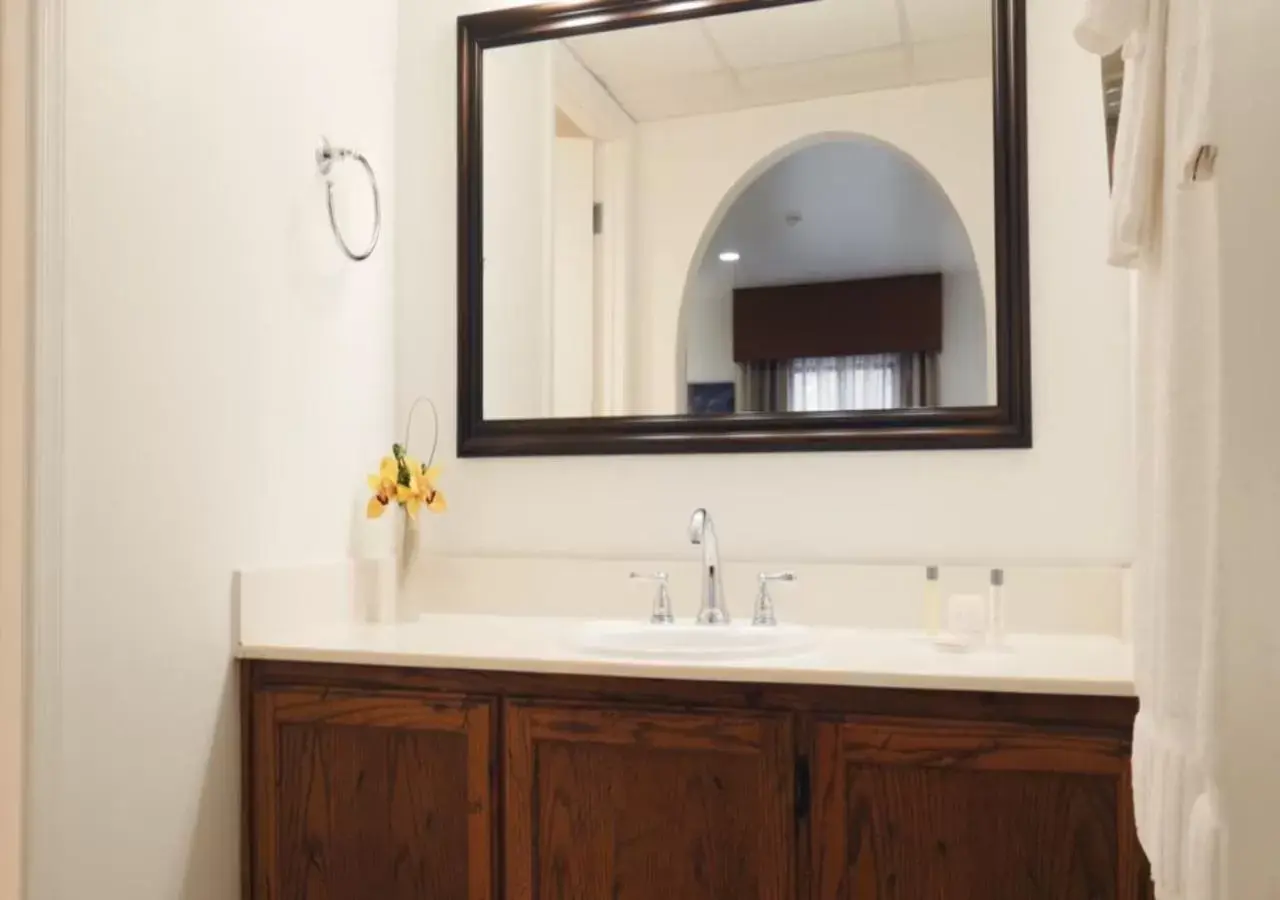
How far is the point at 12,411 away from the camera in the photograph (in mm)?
1321

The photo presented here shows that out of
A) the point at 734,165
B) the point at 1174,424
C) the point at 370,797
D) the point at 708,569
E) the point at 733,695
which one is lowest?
the point at 370,797

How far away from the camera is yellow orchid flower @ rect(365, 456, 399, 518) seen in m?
1.98

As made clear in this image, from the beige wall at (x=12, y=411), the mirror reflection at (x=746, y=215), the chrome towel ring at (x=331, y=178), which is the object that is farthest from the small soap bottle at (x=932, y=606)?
the beige wall at (x=12, y=411)

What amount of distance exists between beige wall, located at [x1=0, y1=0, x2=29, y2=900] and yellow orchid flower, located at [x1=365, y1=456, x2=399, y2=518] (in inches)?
28.5

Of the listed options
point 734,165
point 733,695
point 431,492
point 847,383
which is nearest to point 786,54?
point 734,165

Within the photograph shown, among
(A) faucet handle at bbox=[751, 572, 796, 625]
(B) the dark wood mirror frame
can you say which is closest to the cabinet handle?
(A) faucet handle at bbox=[751, 572, 796, 625]

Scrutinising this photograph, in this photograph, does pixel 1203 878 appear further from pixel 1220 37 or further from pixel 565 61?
pixel 565 61

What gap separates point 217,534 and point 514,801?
635 mm

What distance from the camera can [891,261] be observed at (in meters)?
1.87

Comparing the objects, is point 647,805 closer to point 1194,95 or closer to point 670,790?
point 670,790

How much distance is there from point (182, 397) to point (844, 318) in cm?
112

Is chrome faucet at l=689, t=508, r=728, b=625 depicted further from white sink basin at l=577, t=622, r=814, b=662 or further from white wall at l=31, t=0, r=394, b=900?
white wall at l=31, t=0, r=394, b=900

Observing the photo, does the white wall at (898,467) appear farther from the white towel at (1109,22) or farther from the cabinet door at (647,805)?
the white towel at (1109,22)

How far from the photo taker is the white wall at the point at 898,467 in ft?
5.88
